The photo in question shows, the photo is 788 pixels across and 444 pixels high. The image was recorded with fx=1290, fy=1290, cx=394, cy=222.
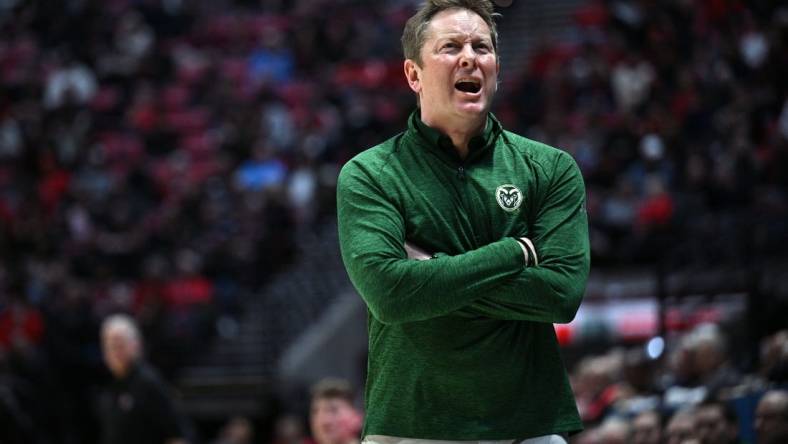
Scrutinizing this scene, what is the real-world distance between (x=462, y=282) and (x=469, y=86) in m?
0.61

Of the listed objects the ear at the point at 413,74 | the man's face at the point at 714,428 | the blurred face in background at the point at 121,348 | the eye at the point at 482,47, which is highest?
the eye at the point at 482,47

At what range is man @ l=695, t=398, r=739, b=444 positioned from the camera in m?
6.54

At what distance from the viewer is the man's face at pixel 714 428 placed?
6531 mm

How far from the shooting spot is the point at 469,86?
3600 millimetres

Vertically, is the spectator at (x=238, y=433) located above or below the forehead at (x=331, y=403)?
below

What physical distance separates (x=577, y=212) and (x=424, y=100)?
0.54 m

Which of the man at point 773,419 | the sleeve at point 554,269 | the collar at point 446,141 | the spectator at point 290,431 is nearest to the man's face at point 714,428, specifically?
the man at point 773,419

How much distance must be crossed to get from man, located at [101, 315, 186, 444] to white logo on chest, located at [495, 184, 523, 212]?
5567 mm

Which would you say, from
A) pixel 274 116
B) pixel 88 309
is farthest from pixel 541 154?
pixel 274 116

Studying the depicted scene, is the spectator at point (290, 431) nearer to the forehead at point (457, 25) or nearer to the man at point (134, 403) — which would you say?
the man at point (134, 403)

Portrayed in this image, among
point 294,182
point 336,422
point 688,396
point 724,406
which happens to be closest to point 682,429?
point 724,406

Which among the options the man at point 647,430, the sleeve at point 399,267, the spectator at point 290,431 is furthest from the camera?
the spectator at point 290,431

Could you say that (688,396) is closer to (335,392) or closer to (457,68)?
(335,392)

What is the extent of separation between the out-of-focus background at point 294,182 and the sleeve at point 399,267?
17.4ft
